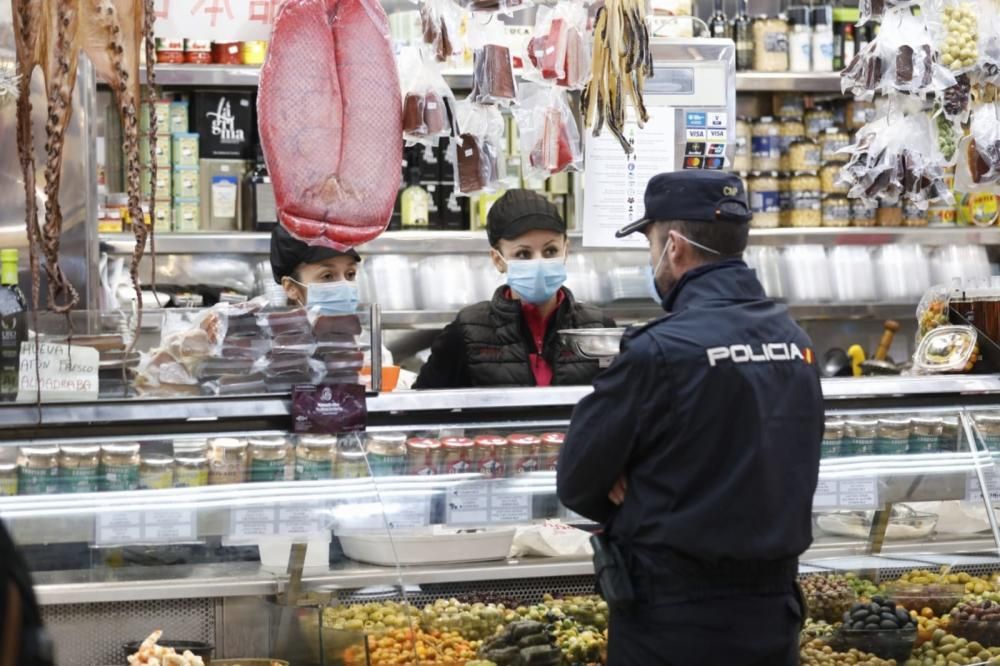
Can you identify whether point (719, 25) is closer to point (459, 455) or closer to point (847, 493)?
point (847, 493)

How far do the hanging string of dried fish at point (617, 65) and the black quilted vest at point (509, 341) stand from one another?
44.0 inches

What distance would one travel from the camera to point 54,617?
3.43 meters

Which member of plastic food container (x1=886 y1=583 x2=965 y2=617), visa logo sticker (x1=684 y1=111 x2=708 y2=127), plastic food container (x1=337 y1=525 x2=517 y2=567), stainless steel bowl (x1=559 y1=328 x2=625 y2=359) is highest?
visa logo sticker (x1=684 y1=111 x2=708 y2=127)

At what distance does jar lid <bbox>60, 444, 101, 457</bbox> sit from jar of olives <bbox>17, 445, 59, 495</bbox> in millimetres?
22

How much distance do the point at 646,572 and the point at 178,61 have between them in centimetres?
391

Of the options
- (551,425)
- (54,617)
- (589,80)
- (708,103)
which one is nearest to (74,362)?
(54,617)

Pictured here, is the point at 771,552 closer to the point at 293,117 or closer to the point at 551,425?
the point at 551,425

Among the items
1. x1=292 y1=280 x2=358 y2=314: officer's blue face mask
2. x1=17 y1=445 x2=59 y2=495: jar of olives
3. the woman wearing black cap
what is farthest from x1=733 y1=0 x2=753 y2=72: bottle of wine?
x1=17 y1=445 x2=59 y2=495: jar of olives

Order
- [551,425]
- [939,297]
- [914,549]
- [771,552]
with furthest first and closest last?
1. [939,297]
2. [914,549]
3. [551,425]
4. [771,552]

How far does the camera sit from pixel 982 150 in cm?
441

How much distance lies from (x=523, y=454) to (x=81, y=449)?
1.07 m

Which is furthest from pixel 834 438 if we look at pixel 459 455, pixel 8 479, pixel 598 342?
pixel 8 479

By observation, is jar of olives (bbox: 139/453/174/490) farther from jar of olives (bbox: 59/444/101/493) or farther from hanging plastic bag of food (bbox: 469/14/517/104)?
hanging plastic bag of food (bbox: 469/14/517/104)

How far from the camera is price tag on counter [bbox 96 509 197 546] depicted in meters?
3.34
